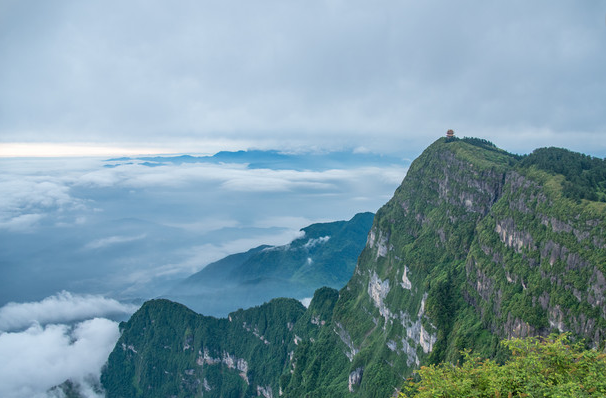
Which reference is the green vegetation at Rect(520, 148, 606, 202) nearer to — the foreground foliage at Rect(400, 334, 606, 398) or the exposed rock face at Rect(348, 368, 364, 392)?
the foreground foliage at Rect(400, 334, 606, 398)

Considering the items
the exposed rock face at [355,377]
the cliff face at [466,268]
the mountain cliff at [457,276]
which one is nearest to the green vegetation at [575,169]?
the mountain cliff at [457,276]

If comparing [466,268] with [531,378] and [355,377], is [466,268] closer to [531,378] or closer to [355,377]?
[355,377]

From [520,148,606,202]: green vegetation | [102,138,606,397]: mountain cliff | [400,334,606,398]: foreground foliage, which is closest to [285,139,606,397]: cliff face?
[102,138,606,397]: mountain cliff

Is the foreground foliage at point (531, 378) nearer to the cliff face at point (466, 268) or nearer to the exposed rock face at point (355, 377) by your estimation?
the cliff face at point (466, 268)

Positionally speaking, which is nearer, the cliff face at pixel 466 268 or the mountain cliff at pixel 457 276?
the cliff face at pixel 466 268

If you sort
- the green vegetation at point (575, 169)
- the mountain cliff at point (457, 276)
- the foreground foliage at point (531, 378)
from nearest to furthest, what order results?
the foreground foliage at point (531, 378) → the mountain cliff at point (457, 276) → the green vegetation at point (575, 169)

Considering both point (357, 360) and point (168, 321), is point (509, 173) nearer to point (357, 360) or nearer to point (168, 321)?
point (357, 360)

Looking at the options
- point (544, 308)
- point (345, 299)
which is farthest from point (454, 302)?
point (345, 299)

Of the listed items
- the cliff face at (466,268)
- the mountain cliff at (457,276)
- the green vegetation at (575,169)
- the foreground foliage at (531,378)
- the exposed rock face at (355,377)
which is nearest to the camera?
the foreground foliage at (531,378)
